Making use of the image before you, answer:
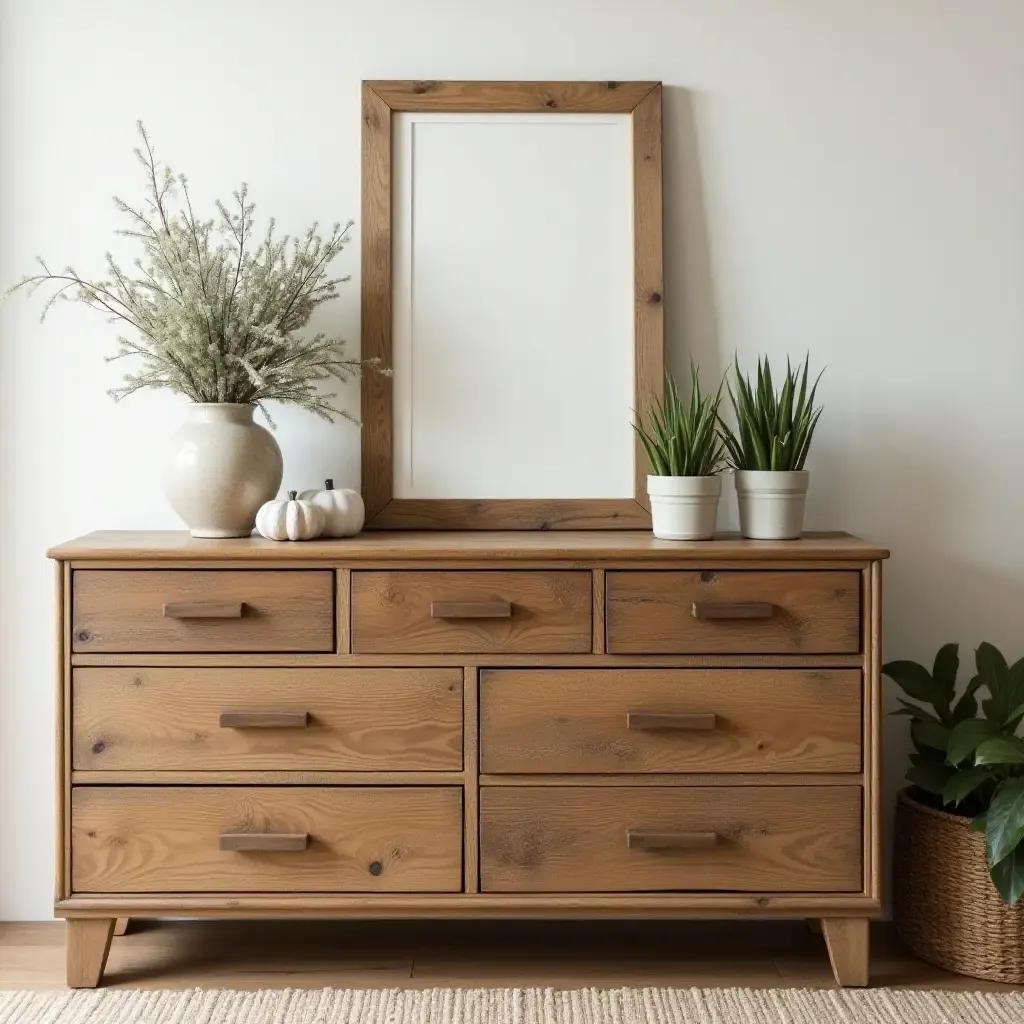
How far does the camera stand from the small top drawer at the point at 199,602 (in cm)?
202

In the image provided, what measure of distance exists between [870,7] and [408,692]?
1.77 metres

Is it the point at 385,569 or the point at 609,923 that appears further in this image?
the point at 609,923

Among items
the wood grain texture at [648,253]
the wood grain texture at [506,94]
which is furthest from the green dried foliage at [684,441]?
the wood grain texture at [506,94]

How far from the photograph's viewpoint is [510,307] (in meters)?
2.39

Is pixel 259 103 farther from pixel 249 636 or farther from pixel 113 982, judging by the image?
pixel 113 982

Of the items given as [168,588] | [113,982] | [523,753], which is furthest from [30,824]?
[523,753]

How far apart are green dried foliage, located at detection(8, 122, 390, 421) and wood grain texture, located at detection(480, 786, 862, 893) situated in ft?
2.91

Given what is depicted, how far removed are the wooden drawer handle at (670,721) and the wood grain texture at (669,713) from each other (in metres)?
0.02

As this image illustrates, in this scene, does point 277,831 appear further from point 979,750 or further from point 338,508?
point 979,750

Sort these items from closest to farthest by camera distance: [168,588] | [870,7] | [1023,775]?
[168,588]
[1023,775]
[870,7]

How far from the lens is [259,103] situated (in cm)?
239

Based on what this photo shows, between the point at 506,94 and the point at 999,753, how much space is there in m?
1.65

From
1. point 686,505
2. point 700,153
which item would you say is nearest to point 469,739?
point 686,505

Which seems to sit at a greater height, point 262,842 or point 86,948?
point 262,842
